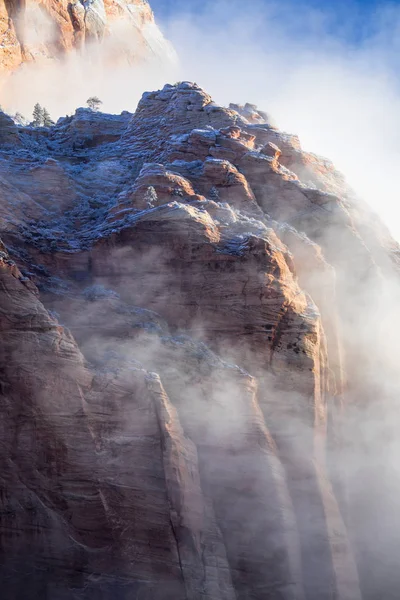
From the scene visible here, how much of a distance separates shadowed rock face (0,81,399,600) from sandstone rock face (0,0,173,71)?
62.6 metres

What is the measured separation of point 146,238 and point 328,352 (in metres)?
10.7

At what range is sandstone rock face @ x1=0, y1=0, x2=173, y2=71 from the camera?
95062 millimetres

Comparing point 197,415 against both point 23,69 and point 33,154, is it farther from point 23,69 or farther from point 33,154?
point 23,69

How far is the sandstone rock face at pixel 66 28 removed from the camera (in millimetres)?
95062

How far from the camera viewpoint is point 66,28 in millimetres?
103562

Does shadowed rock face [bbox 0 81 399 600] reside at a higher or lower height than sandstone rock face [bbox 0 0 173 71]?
lower

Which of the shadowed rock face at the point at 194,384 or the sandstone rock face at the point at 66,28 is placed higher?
the sandstone rock face at the point at 66,28

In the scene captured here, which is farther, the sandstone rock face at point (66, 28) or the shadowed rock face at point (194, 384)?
the sandstone rock face at point (66, 28)

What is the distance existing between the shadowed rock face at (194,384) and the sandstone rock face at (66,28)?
6265 cm

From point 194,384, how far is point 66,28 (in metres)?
89.5

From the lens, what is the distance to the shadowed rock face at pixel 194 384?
26.2 metres

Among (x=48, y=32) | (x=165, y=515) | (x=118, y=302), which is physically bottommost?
(x=165, y=515)

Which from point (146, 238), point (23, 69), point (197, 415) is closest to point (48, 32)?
point (23, 69)

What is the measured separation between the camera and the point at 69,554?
84.9ft
